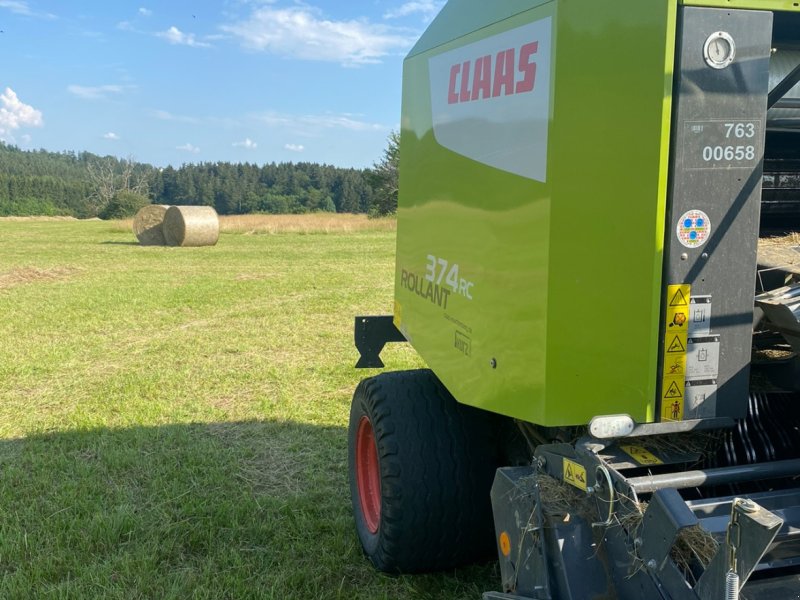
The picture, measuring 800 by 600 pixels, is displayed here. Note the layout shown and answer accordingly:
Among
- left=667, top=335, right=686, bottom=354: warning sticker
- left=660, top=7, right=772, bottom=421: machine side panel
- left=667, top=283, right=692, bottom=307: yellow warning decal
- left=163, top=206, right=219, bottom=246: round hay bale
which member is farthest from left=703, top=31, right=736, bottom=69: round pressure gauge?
left=163, top=206, right=219, bottom=246: round hay bale

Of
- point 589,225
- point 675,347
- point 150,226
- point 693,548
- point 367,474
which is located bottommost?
point 367,474

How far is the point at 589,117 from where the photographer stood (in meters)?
1.91

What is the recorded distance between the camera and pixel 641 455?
6.81ft

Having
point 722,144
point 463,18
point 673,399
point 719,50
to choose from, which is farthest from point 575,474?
point 463,18

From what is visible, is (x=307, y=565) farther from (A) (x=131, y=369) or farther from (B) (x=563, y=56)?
(A) (x=131, y=369)

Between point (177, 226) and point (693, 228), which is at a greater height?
point (693, 228)

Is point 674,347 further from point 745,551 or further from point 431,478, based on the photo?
point 431,478

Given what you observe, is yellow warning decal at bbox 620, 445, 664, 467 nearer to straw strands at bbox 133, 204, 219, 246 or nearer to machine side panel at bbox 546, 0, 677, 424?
machine side panel at bbox 546, 0, 677, 424

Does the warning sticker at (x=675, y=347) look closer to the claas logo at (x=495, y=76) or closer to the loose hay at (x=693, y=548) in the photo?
the loose hay at (x=693, y=548)

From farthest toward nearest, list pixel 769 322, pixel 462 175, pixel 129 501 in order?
pixel 129 501, pixel 462 175, pixel 769 322

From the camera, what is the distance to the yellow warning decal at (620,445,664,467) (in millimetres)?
2051

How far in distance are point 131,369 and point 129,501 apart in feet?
10.1

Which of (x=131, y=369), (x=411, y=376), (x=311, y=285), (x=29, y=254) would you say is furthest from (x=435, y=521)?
(x=29, y=254)

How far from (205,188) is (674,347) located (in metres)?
93.3
